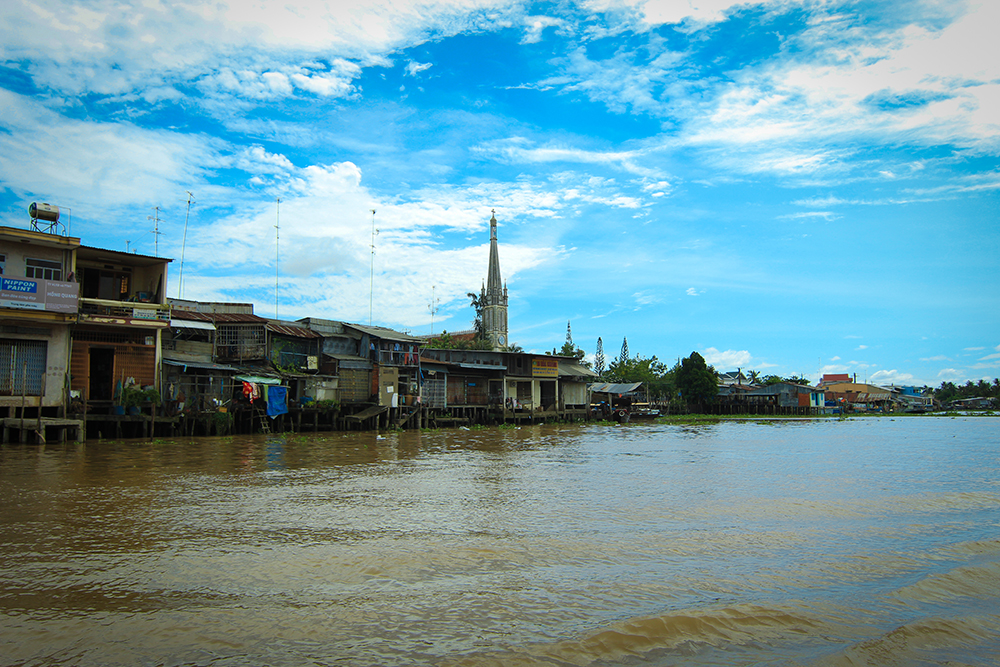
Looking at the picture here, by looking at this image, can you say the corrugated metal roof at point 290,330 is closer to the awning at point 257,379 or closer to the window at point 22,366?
the awning at point 257,379

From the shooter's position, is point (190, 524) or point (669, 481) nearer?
point (190, 524)

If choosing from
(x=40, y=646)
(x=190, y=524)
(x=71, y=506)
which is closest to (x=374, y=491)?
(x=190, y=524)

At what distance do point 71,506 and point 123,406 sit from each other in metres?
14.6

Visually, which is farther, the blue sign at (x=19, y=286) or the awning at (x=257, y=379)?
the awning at (x=257, y=379)

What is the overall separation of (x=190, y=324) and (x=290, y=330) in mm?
5183

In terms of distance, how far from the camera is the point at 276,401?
25.5m

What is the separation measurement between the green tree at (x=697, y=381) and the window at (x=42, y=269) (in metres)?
53.7

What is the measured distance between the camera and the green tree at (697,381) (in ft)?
193

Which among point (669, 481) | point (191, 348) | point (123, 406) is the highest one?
point (191, 348)

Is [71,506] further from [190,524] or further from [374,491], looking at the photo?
[374,491]

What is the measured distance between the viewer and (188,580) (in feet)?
17.3

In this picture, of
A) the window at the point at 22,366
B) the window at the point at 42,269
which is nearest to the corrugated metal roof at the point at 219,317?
the window at the point at 42,269

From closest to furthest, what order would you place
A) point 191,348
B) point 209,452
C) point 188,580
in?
point 188,580
point 209,452
point 191,348

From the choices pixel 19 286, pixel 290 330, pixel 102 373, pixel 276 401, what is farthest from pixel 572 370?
pixel 19 286
